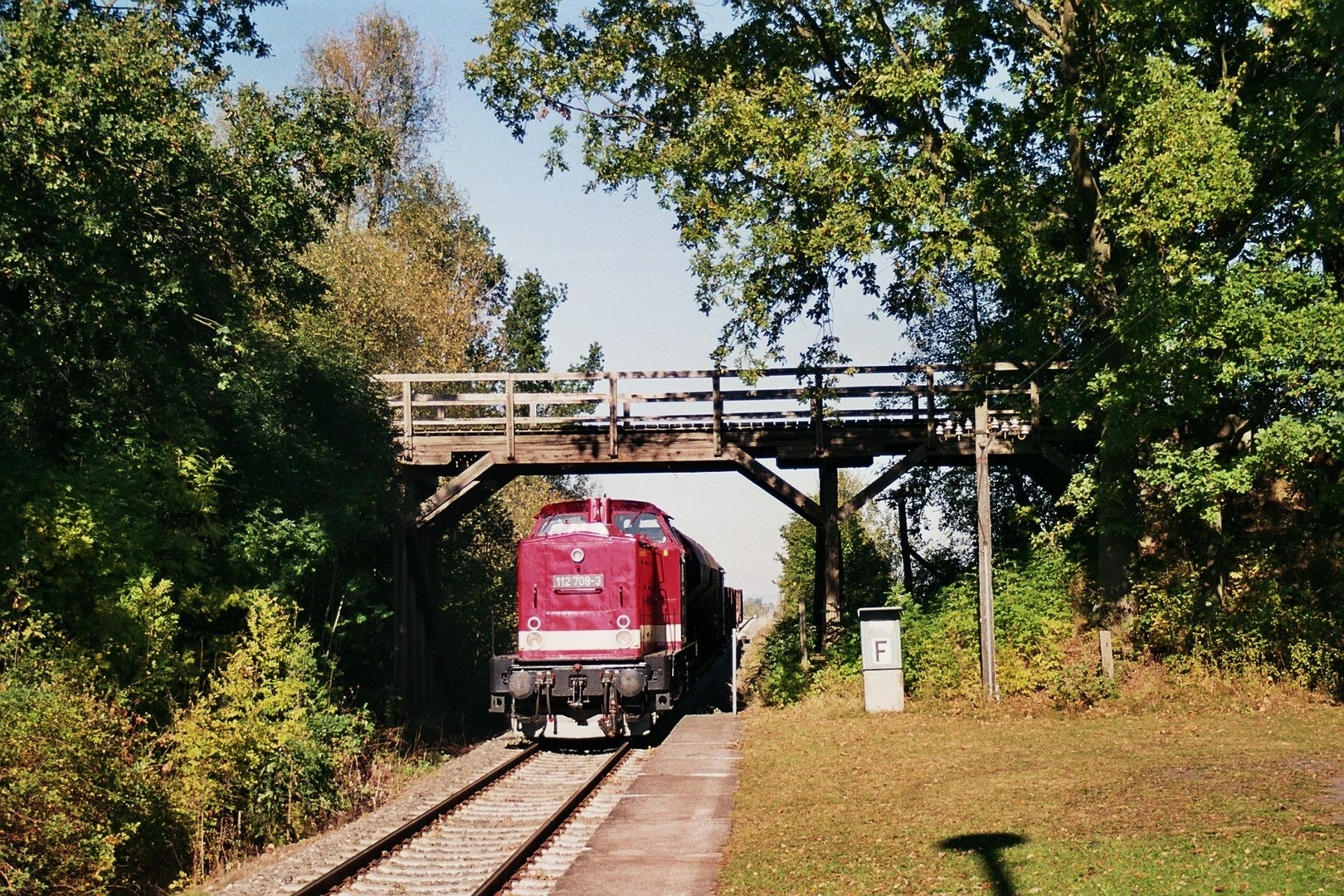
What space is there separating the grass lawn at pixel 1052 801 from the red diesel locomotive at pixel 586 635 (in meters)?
2.03

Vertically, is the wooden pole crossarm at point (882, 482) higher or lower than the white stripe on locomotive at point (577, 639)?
higher

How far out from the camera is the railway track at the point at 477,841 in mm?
11383

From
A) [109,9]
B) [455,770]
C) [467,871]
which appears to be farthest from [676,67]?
[467,871]

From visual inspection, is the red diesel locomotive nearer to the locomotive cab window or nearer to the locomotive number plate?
the locomotive number plate

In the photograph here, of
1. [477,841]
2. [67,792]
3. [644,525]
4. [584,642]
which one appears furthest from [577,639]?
[67,792]

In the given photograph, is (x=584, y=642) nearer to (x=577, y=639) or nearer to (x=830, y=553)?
(x=577, y=639)

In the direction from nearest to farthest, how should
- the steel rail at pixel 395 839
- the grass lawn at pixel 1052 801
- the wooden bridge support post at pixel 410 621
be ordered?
the grass lawn at pixel 1052 801 < the steel rail at pixel 395 839 < the wooden bridge support post at pixel 410 621

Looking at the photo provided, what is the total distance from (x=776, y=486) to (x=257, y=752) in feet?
39.9

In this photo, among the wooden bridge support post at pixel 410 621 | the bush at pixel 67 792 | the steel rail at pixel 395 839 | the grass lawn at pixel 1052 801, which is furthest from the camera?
the wooden bridge support post at pixel 410 621

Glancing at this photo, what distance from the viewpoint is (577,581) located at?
20875 millimetres

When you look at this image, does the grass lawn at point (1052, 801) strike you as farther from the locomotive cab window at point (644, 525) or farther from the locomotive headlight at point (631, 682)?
the locomotive cab window at point (644, 525)

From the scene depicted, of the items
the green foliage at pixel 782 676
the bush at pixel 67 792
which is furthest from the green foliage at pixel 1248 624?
the bush at pixel 67 792

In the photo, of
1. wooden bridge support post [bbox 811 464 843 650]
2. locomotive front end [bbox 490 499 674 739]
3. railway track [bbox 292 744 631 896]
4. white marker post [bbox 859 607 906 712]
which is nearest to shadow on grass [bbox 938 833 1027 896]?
railway track [bbox 292 744 631 896]

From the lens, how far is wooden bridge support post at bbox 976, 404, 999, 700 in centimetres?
2166
